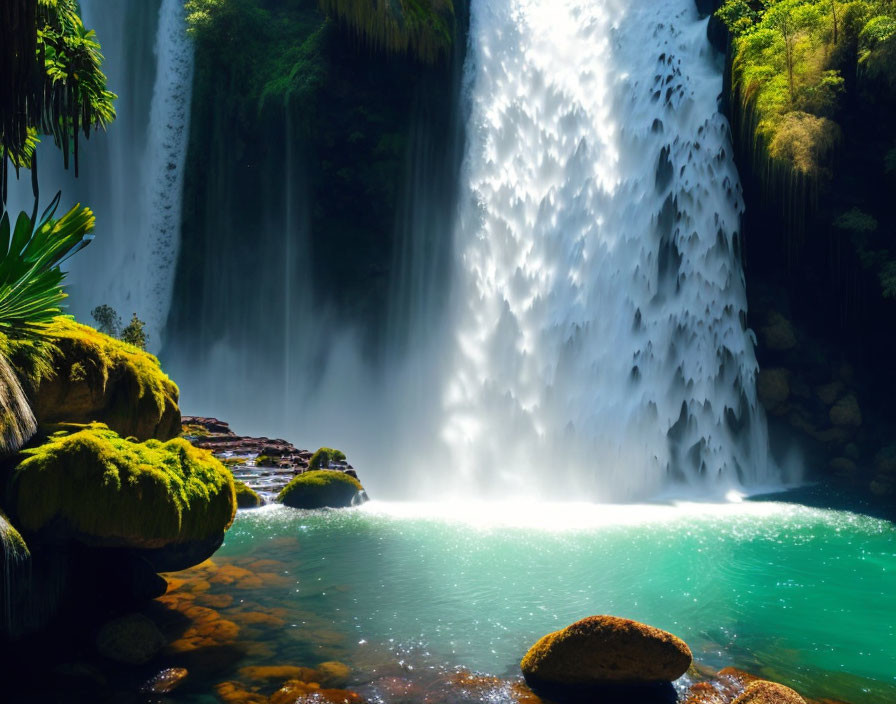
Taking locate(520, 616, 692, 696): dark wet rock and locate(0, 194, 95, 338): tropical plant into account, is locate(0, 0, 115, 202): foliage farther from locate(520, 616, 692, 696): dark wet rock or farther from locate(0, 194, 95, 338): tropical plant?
locate(520, 616, 692, 696): dark wet rock

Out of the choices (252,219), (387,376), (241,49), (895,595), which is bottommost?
(895,595)

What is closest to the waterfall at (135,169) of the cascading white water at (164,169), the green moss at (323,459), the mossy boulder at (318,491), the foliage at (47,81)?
the cascading white water at (164,169)

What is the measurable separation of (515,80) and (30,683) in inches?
814

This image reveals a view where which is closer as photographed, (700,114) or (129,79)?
(700,114)

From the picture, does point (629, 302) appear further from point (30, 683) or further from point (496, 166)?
point (30, 683)

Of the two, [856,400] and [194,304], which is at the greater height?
[194,304]

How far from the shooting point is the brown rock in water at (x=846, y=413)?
1788 centimetres

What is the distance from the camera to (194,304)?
87.8ft

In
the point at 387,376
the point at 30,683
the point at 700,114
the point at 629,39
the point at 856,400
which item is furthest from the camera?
the point at 387,376

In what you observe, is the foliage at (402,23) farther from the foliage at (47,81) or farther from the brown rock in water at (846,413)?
the brown rock in water at (846,413)

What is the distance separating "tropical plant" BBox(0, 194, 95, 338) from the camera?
6.62m

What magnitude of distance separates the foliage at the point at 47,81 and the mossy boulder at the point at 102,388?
1734mm

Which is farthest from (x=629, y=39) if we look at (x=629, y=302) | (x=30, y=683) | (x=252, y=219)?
(x=30, y=683)

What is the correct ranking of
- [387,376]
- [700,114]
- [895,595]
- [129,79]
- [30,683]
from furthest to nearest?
[129,79] → [387,376] → [700,114] → [895,595] → [30,683]
